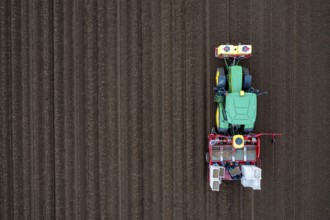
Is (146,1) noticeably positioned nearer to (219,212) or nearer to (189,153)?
(189,153)

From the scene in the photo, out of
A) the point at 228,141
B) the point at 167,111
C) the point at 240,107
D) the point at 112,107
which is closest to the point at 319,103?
the point at 240,107

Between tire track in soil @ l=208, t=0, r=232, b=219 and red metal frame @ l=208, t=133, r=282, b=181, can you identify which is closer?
red metal frame @ l=208, t=133, r=282, b=181

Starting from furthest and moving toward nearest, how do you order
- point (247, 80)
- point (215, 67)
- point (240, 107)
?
point (215, 67), point (247, 80), point (240, 107)

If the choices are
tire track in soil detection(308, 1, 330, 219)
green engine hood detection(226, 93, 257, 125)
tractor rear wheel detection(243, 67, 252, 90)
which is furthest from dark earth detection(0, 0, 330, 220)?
green engine hood detection(226, 93, 257, 125)

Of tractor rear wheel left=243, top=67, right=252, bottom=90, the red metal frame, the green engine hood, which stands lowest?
the red metal frame

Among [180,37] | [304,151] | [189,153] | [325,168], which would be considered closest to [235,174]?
[189,153]

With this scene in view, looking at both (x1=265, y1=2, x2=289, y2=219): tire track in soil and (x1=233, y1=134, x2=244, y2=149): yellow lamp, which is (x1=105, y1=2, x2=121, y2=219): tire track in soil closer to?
(x1=233, y1=134, x2=244, y2=149): yellow lamp

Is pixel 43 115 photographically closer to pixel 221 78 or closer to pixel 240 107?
pixel 221 78
